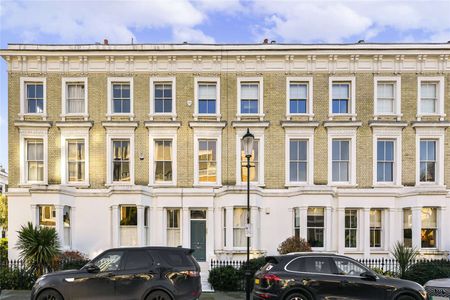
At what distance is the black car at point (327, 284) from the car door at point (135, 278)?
307 centimetres

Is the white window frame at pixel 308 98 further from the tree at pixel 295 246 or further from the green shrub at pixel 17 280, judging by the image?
the green shrub at pixel 17 280

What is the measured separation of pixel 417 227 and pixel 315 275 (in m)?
12.0

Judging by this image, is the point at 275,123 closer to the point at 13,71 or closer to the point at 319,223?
the point at 319,223

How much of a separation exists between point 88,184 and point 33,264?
615 cm

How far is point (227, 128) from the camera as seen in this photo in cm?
2158

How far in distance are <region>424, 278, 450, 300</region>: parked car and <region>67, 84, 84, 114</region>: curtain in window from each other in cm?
1806

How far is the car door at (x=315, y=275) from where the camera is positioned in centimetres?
1088

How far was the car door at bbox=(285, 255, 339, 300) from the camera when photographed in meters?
10.9

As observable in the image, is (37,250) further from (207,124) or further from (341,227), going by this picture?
(341,227)

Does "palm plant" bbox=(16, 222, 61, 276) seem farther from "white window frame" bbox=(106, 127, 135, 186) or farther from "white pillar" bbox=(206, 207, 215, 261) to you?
"white pillar" bbox=(206, 207, 215, 261)

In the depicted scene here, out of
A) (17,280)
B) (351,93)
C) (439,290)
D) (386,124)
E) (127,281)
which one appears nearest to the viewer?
(439,290)

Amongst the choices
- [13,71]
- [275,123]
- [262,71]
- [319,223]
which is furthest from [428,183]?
[13,71]

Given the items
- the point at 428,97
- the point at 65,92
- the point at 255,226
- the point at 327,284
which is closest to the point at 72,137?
the point at 65,92

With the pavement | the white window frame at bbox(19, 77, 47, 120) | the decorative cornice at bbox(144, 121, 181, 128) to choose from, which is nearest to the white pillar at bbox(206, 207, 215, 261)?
the decorative cornice at bbox(144, 121, 181, 128)
